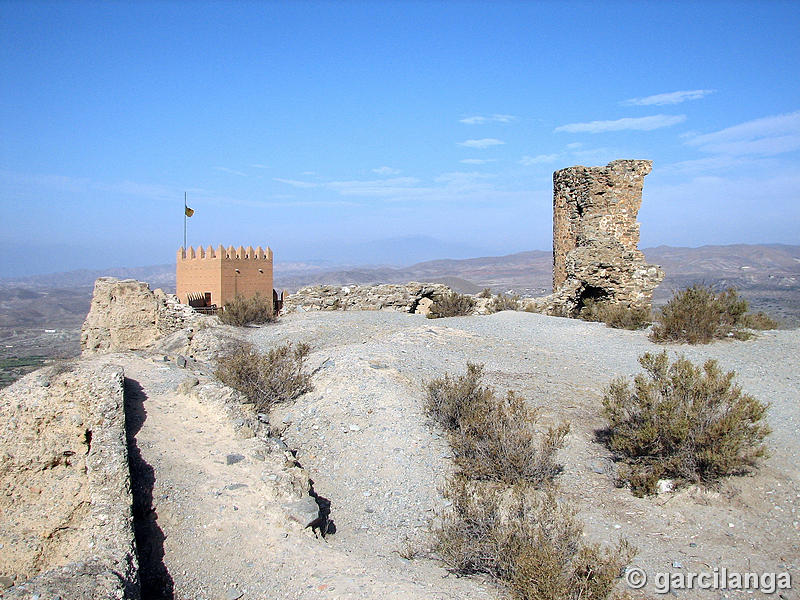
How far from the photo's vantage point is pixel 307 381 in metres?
7.67

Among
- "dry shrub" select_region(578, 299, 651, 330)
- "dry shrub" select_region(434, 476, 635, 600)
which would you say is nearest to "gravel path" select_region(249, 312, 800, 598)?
"dry shrub" select_region(434, 476, 635, 600)

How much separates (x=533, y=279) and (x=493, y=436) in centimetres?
7226

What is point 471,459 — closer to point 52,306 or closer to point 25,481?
point 25,481

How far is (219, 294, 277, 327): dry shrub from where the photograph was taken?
13664mm

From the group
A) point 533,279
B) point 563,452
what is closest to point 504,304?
point 563,452

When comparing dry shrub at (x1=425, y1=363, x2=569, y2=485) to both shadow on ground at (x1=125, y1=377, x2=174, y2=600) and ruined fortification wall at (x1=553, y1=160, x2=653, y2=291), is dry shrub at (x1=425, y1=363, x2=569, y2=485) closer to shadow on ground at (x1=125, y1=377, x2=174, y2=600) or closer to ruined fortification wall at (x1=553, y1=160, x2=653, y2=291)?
shadow on ground at (x1=125, y1=377, x2=174, y2=600)

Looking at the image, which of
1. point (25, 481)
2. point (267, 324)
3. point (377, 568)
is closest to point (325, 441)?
point (377, 568)

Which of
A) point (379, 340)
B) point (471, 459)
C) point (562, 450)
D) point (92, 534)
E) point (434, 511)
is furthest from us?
point (379, 340)

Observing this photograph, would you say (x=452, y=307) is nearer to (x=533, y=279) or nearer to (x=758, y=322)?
(x=758, y=322)

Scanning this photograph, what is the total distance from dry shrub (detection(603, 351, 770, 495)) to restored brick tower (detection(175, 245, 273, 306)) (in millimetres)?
17981

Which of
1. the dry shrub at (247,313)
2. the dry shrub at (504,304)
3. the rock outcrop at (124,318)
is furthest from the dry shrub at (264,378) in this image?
the dry shrub at (504,304)

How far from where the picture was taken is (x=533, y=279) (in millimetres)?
75750

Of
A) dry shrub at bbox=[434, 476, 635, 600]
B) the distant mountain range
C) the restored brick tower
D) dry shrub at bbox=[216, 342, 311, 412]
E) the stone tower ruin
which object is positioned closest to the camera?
dry shrub at bbox=[434, 476, 635, 600]

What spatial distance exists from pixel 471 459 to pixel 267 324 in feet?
31.3
